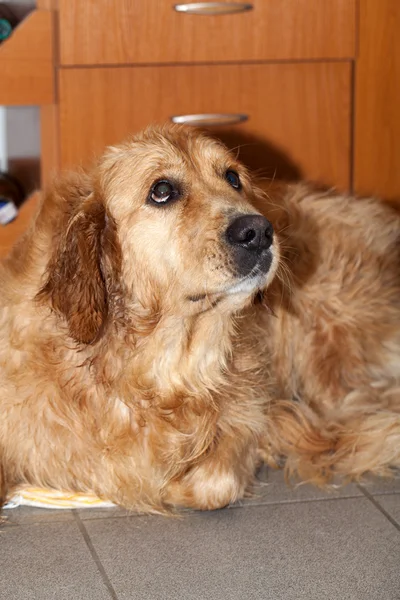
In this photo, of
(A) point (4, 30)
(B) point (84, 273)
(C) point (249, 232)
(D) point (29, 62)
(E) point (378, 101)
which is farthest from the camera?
(E) point (378, 101)

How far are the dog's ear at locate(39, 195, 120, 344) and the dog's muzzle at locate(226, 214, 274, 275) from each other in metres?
0.34

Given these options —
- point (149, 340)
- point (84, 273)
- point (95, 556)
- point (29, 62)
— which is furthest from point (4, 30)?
point (95, 556)

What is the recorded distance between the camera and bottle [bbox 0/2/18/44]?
3546mm

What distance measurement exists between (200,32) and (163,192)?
134cm

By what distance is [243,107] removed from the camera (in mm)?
3643

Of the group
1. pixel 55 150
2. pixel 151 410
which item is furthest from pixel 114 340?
pixel 55 150

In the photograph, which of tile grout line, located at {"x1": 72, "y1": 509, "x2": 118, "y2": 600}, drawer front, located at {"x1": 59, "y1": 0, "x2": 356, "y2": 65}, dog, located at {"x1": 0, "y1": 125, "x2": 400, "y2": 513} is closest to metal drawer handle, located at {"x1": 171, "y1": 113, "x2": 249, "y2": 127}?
drawer front, located at {"x1": 59, "y1": 0, "x2": 356, "y2": 65}

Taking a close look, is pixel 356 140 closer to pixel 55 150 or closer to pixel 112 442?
pixel 55 150

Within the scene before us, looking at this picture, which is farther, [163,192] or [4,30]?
[4,30]

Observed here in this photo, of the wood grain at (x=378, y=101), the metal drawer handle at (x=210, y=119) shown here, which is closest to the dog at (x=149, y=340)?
the metal drawer handle at (x=210, y=119)

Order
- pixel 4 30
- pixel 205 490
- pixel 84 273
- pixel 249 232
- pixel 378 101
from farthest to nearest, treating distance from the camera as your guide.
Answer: pixel 378 101 → pixel 4 30 → pixel 205 490 → pixel 84 273 → pixel 249 232

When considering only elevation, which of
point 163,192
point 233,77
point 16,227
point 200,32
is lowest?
point 16,227

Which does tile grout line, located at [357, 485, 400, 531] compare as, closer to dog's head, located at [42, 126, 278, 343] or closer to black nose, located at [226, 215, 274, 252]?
dog's head, located at [42, 126, 278, 343]

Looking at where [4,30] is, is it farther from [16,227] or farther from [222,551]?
[222,551]
